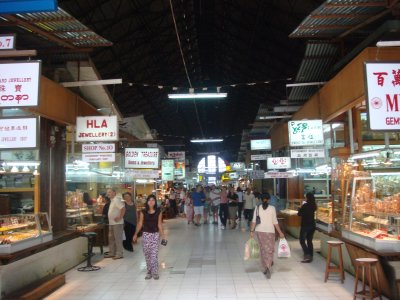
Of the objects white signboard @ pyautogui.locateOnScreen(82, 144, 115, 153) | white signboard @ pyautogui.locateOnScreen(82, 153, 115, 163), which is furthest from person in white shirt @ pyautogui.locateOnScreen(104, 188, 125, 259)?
white signboard @ pyautogui.locateOnScreen(82, 144, 115, 153)

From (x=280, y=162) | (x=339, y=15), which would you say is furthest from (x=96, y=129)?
(x=280, y=162)

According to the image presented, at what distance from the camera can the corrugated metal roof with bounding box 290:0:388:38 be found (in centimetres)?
686

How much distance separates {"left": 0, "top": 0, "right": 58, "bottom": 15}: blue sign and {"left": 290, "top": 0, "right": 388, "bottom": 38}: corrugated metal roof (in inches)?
162

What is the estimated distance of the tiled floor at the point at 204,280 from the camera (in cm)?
721

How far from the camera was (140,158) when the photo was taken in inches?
613

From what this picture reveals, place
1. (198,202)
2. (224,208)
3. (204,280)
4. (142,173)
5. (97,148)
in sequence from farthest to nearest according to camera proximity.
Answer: (198,202) → (224,208) → (142,173) → (97,148) → (204,280)

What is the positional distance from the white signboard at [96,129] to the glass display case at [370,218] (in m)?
5.33

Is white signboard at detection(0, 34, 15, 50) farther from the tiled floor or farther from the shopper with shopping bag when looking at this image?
the shopper with shopping bag

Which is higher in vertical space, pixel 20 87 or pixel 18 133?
pixel 20 87

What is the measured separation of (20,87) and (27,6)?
1.64 m

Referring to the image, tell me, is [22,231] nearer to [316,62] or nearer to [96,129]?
[96,129]

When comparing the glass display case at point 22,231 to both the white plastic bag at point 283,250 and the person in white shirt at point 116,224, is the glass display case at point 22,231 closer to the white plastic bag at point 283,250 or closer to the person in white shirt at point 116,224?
the person in white shirt at point 116,224

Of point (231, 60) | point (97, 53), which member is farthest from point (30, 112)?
point (231, 60)

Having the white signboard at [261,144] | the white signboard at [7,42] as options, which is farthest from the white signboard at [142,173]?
the white signboard at [7,42]
